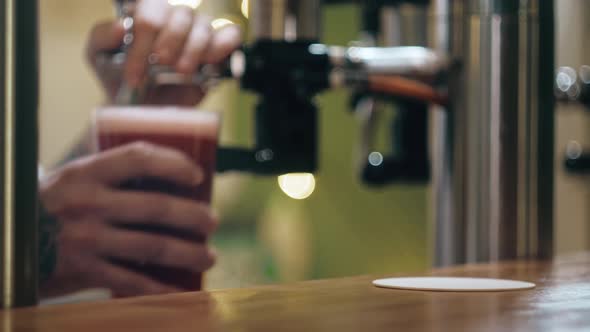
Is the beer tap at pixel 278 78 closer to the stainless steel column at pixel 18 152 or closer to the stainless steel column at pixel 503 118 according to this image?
the stainless steel column at pixel 503 118

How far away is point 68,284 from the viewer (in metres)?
Answer: 0.64

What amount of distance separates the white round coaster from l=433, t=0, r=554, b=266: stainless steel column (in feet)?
1.03

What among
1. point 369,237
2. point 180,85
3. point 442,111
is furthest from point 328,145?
point 180,85

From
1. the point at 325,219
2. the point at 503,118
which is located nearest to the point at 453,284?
the point at 503,118

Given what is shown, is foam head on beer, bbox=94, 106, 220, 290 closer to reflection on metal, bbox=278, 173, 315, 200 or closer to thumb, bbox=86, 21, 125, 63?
thumb, bbox=86, 21, 125, 63

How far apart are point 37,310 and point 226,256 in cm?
137

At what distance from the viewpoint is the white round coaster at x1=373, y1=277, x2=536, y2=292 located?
456 mm

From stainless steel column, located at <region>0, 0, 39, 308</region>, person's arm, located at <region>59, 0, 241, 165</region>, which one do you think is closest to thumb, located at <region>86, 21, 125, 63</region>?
person's arm, located at <region>59, 0, 241, 165</region>

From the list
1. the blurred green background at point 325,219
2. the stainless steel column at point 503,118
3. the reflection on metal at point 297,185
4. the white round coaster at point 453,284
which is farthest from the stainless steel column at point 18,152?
the reflection on metal at point 297,185

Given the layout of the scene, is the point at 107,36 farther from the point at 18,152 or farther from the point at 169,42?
the point at 18,152

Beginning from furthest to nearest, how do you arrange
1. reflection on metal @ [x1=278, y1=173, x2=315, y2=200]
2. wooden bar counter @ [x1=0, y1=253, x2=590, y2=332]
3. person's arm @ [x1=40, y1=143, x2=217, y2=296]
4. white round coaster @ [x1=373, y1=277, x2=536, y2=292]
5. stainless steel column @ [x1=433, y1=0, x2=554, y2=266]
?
reflection on metal @ [x1=278, y1=173, x2=315, y2=200] < stainless steel column @ [x1=433, y1=0, x2=554, y2=266] < person's arm @ [x1=40, y1=143, x2=217, y2=296] < white round coaster @ [x1=373, y1=277, x2=536, y2=292] < wooden bar counter @ [x1=0, y1=253, x2=590, y2=332]

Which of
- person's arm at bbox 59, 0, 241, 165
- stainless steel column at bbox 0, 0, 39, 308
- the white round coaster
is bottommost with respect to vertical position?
the white round coaster

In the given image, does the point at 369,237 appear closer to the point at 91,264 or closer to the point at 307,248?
the point at 307,248

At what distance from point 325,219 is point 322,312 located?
4.76 feet
